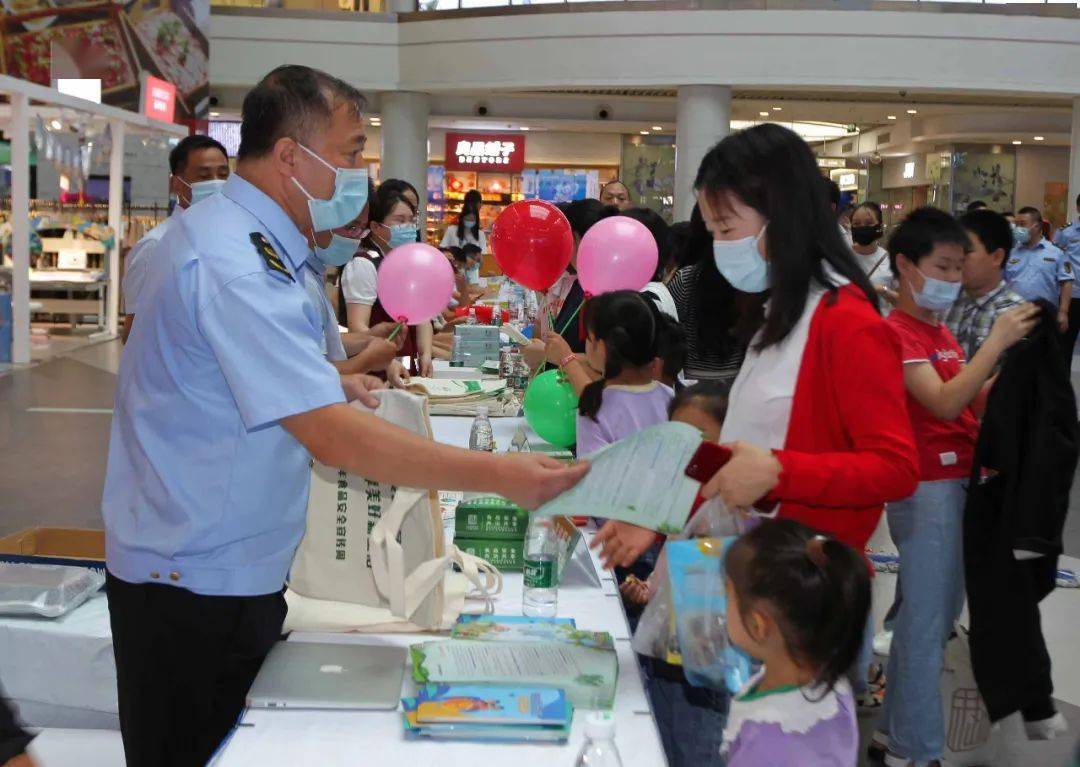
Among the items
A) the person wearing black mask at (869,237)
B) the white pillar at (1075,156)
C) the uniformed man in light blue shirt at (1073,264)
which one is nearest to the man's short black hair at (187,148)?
the person wearing black mask at (869,237)

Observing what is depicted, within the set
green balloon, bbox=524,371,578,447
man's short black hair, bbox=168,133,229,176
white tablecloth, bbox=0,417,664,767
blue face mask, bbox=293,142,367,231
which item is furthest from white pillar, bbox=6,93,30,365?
blue face mask, bbox=293,142,367,231

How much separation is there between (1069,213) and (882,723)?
16.4 m

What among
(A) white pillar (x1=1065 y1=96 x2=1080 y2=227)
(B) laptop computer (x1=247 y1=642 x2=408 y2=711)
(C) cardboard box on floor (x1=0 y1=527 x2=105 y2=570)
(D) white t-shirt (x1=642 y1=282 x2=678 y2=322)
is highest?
(A) white pillar (x1=1065 y1=96 x2=1080 y2=227)

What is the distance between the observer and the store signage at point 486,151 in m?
23.0

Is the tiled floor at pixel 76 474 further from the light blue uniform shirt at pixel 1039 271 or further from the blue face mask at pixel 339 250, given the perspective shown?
the blue face mask at pixel 339 250

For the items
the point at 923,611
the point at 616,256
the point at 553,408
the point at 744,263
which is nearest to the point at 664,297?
the point at 616,256

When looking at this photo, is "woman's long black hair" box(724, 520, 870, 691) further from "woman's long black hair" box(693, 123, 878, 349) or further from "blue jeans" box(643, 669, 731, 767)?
"blue jeans" box(643, 669, 731, 767)

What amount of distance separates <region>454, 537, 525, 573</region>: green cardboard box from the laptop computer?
0.53 m

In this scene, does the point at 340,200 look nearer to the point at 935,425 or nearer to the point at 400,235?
the point at 935,425

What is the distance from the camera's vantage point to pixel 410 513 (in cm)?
222

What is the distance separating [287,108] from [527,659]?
1045 mm

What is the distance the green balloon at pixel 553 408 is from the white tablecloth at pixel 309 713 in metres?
1.22

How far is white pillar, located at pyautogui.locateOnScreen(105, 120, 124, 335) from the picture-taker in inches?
575

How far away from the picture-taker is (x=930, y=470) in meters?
3.48
